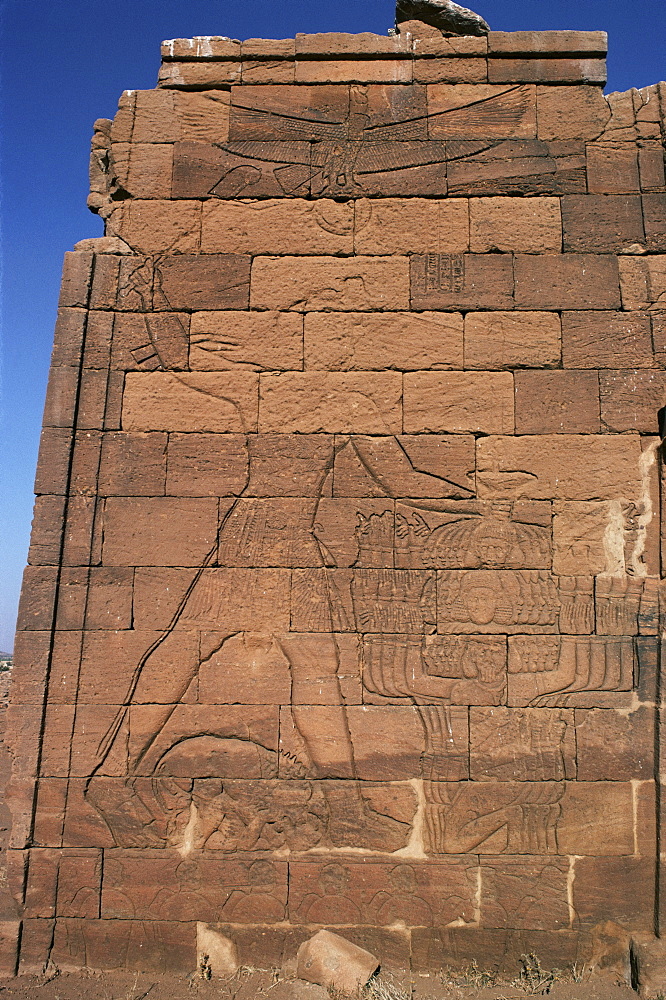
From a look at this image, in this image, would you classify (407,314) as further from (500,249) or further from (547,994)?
(547,994)

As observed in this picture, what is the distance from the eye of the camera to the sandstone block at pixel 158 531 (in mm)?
4398

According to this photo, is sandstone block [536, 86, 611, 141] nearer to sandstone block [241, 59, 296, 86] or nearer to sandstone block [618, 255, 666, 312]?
sandstone block [618, 255, 666, 312]

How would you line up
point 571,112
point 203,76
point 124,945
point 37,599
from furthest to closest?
point 203,76
point 571,112
point 37,599
point 124,945

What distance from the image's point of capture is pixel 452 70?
4.86 m

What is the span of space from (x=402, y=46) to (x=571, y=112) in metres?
1.32

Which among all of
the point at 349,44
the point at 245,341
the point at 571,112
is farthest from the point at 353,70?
the point at 245,341

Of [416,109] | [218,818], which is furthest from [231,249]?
[218,818]

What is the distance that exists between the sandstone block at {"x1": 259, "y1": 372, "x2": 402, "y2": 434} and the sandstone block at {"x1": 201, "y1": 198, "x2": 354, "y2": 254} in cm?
94

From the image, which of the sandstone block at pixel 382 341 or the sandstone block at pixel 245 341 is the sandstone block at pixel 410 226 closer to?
the sandstone block at pixel 382 341

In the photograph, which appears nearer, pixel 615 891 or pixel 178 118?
pixel 615 891

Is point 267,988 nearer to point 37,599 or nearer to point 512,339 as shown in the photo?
point 37,599

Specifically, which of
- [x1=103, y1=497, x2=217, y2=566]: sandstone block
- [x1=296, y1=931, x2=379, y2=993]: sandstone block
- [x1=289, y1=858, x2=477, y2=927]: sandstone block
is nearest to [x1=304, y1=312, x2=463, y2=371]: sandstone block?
→ [x1=103, y1=497, x2=217, y2=566]: sandstone block

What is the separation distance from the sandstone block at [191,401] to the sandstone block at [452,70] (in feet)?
8.43

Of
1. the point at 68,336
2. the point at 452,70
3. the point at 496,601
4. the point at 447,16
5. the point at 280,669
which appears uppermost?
the point at 447,16
